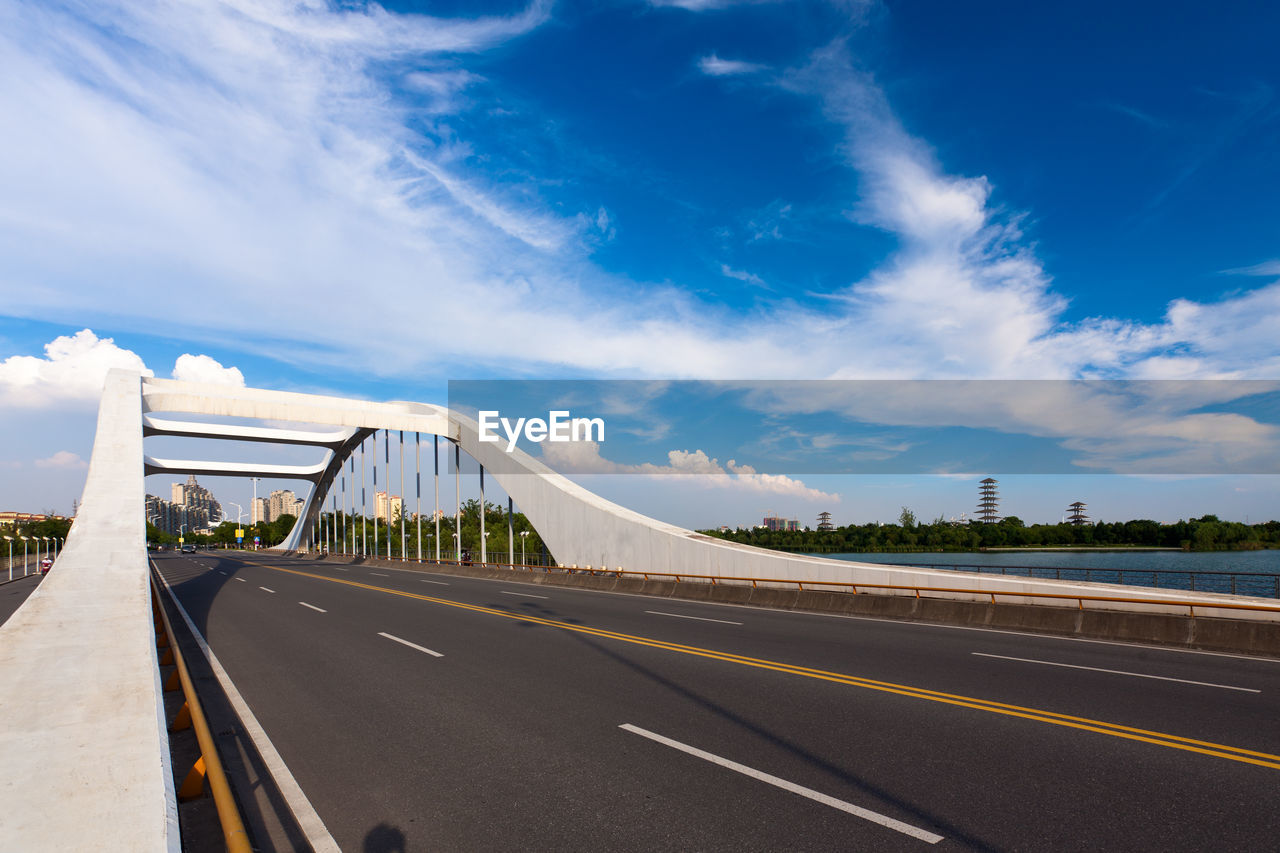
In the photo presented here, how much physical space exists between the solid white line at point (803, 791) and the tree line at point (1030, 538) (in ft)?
322

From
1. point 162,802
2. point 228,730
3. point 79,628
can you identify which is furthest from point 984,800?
point 79,628

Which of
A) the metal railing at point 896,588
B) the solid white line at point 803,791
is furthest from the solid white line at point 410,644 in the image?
the metal railing at point 896,588

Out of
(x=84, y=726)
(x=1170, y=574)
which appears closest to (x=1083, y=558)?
(x=1170, y=574)

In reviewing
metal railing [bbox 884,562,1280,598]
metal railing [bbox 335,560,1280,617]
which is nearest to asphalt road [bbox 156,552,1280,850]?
metal railing [bbox 335,560,1280,617]

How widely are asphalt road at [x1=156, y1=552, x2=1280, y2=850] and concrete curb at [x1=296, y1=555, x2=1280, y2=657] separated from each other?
97 cm

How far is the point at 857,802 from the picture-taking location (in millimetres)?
5094

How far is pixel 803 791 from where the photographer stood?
17.4ft

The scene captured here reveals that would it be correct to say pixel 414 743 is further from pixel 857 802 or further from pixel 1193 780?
pixel 1193 780

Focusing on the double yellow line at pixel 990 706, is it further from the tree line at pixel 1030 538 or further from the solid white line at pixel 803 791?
the tree line at pixel 1030 538

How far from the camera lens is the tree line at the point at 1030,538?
383 ft

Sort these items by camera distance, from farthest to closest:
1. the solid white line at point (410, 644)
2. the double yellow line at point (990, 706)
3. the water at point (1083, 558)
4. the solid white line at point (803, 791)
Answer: the water at point (1083, 558)
the solid white line at point (410, 644)
the double yellow line at point (990, 706)
the solid white line at point (803, 791)

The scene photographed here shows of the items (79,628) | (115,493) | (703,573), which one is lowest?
(703,573)

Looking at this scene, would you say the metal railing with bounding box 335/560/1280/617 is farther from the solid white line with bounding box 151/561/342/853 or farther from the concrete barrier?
the concrete barrier

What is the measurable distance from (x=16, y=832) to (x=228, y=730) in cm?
390
